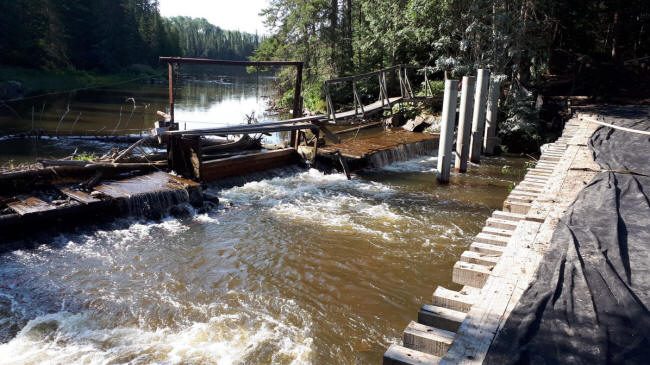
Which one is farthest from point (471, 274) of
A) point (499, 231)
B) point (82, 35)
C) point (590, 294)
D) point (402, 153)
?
point (82, 35)

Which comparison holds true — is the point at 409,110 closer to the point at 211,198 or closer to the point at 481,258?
the point at 211,198

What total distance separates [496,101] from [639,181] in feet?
38.5

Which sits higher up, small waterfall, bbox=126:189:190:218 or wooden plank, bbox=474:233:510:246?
wooden plank, bbox=474:233:510:246

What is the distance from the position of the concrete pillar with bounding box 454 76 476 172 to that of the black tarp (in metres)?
8.51

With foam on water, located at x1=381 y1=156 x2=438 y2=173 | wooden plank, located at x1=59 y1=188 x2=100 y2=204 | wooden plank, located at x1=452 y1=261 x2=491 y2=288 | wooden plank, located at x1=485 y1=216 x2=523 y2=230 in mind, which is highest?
wooden plank, located at x1=485 y1=216 x2=523 y2=230

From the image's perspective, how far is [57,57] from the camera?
156ft

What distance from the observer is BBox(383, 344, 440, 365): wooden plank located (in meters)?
3.09

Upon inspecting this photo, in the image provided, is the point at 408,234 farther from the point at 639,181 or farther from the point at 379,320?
the point at 639,181

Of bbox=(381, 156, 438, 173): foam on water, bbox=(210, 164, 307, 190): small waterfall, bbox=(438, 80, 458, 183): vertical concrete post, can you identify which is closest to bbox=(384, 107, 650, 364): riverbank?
bbox=(438, 80, 458, 183): vertical concrete post

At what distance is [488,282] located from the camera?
4074 mm

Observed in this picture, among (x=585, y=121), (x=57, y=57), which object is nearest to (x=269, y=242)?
(x=585, y=121)

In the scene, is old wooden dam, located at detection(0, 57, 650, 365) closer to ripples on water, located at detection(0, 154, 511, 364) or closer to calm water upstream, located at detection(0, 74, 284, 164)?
ripples on water, located at detection(0, 154, 511, 364)

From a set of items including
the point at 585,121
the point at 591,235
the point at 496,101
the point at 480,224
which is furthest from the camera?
the point at 496,101

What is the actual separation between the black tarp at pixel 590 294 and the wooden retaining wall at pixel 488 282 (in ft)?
0.41
